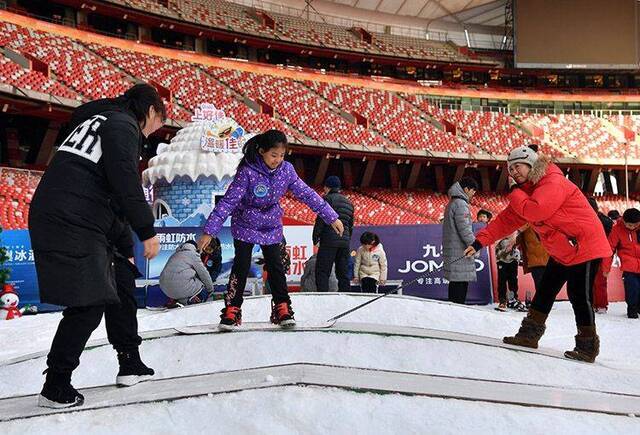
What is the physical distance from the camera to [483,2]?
38.6m

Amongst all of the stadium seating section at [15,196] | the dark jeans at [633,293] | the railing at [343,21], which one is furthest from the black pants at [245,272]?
the railing at [343,21]

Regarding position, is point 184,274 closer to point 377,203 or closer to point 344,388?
point 344,388

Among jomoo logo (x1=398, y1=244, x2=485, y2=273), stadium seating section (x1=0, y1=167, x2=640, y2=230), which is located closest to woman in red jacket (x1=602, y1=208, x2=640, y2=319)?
jomoo logo (x1=398, y1=244, x2=485, y2=273)

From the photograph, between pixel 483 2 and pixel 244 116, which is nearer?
pixel 244 116

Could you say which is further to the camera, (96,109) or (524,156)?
(524,156)

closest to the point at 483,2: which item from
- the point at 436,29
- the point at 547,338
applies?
the point at 436,29

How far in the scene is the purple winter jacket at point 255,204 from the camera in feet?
14.9

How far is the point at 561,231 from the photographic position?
14.3ft

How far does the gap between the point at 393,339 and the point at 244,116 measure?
2109 centimetres

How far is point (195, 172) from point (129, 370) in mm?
8586

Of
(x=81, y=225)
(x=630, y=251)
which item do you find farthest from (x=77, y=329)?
(x=630, y=251)

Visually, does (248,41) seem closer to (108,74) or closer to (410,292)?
(108,74)

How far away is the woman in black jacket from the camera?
2822 millimetres

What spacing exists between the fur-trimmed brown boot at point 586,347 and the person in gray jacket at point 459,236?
9.35ft
